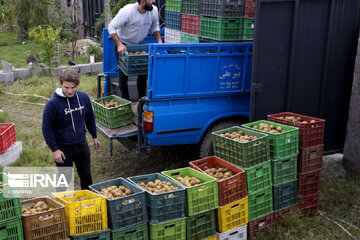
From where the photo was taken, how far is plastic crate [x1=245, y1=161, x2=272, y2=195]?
498cm

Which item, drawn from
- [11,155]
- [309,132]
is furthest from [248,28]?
[11,155]

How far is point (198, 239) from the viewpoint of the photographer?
4.57 metres

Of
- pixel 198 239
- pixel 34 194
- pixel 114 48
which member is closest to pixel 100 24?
pixel 114 48

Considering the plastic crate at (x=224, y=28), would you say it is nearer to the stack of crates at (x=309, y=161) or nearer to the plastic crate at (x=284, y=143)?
the stack of crates at (x=309, y=161)

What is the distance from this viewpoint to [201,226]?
180 inches

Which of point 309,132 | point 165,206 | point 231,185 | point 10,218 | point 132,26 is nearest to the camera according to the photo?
point 10,218

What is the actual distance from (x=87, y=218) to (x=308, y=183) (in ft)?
10.1

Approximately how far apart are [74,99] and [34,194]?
84.2 inches

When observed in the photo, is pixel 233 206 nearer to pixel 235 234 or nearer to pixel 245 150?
pixel 235 234

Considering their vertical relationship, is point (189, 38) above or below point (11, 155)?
above

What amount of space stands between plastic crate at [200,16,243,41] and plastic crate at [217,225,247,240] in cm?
337

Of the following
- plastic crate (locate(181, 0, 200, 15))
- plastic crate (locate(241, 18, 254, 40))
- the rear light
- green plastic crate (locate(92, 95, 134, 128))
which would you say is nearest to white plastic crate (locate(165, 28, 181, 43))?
plastic crate (locate(181, 0, 200, 15))

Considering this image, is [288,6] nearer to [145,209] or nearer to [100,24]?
[145,209]

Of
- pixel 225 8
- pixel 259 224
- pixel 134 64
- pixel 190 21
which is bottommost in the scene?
pixel 259 224
